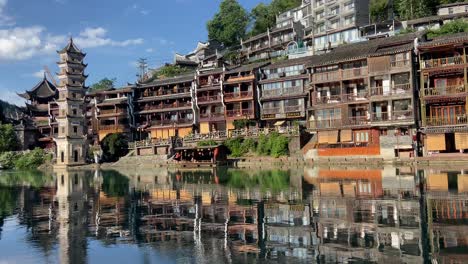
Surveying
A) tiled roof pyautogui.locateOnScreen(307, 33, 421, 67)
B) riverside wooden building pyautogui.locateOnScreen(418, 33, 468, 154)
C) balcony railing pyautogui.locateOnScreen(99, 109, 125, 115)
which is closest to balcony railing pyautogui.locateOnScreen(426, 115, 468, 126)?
riverside wooden building pyautogui.locateOnScreen(418, 33, 468, 154)

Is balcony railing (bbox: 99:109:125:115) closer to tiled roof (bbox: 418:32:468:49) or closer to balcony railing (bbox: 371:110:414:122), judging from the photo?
balcony railing (bbox: 371:110:414:122)

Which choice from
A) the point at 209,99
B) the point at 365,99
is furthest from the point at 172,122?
the point at 365,99

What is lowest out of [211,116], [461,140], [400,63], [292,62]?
[461,140]

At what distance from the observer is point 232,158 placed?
226 feet

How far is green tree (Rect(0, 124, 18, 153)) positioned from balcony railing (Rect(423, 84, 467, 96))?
90.2 meters

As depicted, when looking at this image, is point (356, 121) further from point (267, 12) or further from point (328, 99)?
point (267, 12)

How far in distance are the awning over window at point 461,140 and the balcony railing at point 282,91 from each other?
26.2m

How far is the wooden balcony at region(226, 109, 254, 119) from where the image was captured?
258ft

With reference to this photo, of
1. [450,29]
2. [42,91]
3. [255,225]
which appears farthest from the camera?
[42,91]

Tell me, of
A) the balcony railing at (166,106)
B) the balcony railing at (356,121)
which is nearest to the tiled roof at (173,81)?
the balcony railing at (166,106)

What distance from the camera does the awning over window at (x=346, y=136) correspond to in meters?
61.7

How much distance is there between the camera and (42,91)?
118375 mm

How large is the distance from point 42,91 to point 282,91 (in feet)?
238

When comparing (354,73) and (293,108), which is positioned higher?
(354,73)
